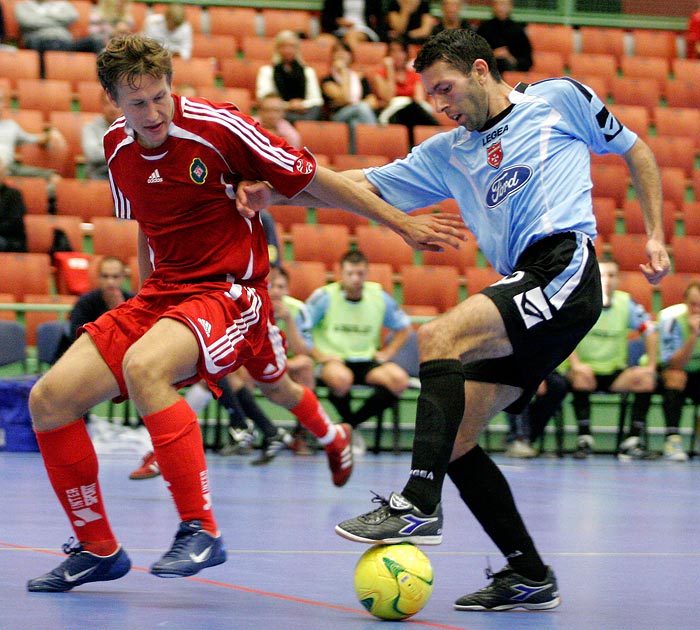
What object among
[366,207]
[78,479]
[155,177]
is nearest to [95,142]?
[155,177]

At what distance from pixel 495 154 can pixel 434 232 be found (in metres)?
0.32

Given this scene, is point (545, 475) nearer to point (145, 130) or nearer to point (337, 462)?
point (337, 462)

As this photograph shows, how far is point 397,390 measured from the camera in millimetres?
8906

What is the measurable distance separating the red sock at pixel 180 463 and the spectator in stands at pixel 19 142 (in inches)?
273

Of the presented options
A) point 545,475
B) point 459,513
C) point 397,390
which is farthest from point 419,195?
point 397,390

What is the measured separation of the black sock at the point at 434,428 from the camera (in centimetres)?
325

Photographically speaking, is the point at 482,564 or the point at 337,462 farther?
the point at 337,462

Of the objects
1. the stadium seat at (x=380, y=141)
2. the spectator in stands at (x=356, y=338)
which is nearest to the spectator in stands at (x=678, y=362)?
the spectator in stands at (x=356, y=338)

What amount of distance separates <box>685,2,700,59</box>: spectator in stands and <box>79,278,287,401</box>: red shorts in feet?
38.9

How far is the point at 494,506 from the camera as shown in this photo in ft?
12.0

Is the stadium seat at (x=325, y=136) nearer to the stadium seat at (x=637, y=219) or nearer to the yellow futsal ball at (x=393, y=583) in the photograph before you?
the stadium seat at (x=637, y=219)

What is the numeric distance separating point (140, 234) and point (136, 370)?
0.81 meters

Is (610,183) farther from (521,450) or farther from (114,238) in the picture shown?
(114,238)

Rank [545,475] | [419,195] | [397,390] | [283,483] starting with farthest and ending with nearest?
[397,390] < [545,475] < [283,483] < [419,195]
